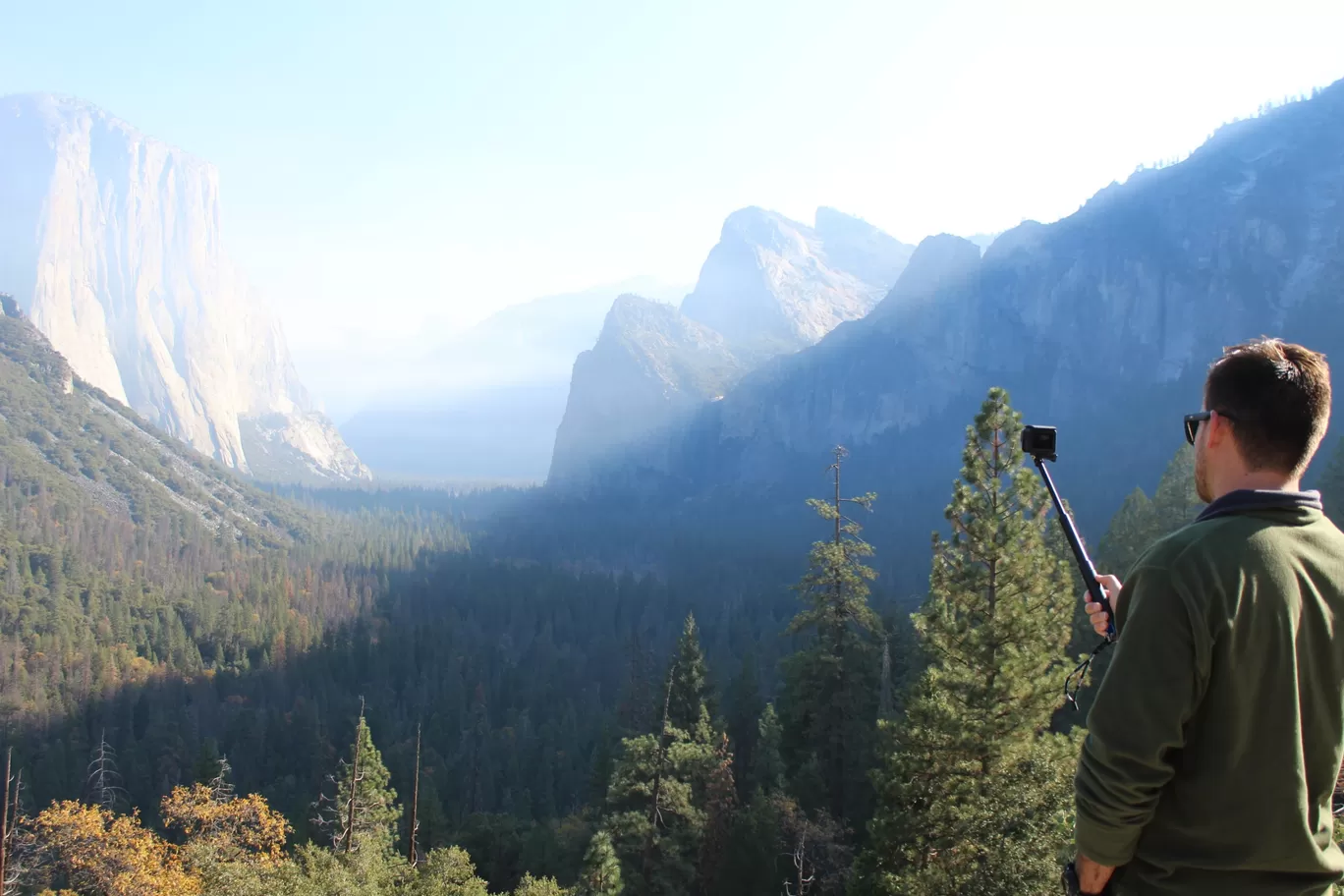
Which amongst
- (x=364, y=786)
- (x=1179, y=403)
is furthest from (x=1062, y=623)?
(x=1179, y=403)

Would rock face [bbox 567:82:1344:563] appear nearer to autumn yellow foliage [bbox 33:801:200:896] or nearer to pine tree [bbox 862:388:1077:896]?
pine tree [bbox 862:388:1077:896]

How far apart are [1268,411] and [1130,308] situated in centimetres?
17363

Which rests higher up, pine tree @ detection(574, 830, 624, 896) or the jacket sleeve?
the jacket sleeve


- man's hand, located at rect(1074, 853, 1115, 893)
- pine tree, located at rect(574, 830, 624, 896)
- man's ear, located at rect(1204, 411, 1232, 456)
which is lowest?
pine tree, located at rect(574, 830, 624, 896)

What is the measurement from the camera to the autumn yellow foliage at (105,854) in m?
21.8

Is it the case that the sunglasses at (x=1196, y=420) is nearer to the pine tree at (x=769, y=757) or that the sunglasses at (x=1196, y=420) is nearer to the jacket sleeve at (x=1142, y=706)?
the jacket sleeve at (x=1142, y=706)

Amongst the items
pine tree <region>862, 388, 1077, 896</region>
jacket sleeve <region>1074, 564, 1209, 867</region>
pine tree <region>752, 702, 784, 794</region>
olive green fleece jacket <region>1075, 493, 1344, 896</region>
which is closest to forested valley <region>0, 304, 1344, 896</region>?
pine tree <region>862, 388, 1077, 896</region>

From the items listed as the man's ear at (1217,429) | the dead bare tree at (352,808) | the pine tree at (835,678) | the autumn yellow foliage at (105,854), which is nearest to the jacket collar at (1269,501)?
the man's ear at (1217,429)

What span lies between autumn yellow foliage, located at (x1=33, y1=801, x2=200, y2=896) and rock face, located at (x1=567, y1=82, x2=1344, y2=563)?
106 metres

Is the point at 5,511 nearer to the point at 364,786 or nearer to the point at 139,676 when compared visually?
the point at 139,676

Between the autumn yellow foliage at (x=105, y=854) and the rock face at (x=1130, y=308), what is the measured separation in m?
106

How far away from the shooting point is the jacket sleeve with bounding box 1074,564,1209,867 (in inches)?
104

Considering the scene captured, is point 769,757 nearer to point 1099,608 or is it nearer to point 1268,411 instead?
point 1099,608

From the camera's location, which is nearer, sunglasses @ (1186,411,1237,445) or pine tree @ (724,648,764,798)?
sunglasses @ (1186,411,1237,445)
